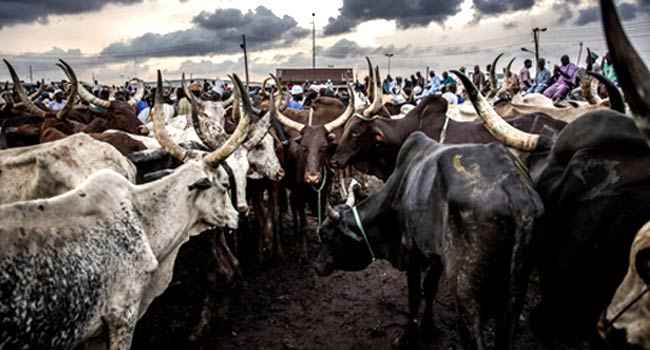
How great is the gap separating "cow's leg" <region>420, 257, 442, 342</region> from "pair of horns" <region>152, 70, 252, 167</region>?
181cm

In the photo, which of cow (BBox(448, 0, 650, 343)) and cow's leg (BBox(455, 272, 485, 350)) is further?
cow's leg (BBox(455, 272, 485, 350))

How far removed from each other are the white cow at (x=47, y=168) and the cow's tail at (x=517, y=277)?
3.09 meters

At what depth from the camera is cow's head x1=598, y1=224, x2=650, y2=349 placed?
213cm

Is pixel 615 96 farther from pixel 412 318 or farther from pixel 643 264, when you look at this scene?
pixel 412 318

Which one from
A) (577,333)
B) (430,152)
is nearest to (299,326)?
(430,152)

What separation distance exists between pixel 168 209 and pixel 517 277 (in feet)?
7.50

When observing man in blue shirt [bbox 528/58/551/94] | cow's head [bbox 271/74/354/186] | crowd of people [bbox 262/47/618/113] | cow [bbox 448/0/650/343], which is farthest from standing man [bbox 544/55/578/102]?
cow [bbox 448/0/650/343]

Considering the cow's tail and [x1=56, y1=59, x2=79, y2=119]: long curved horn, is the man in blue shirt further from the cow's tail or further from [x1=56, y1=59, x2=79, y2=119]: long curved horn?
the cow's tail

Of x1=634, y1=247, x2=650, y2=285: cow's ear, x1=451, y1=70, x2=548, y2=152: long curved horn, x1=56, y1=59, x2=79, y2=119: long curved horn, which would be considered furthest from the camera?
x1=56, y1=59, x2=79, y2=119: long curved horn

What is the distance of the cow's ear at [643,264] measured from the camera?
6.88 feet

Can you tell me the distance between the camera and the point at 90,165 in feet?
13.4

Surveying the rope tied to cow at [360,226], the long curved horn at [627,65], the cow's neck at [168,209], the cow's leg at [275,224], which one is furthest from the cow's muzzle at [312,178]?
the long curved horn at [627,65]

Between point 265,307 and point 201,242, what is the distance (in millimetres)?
952

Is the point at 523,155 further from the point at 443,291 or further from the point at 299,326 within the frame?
the point at 299,326
